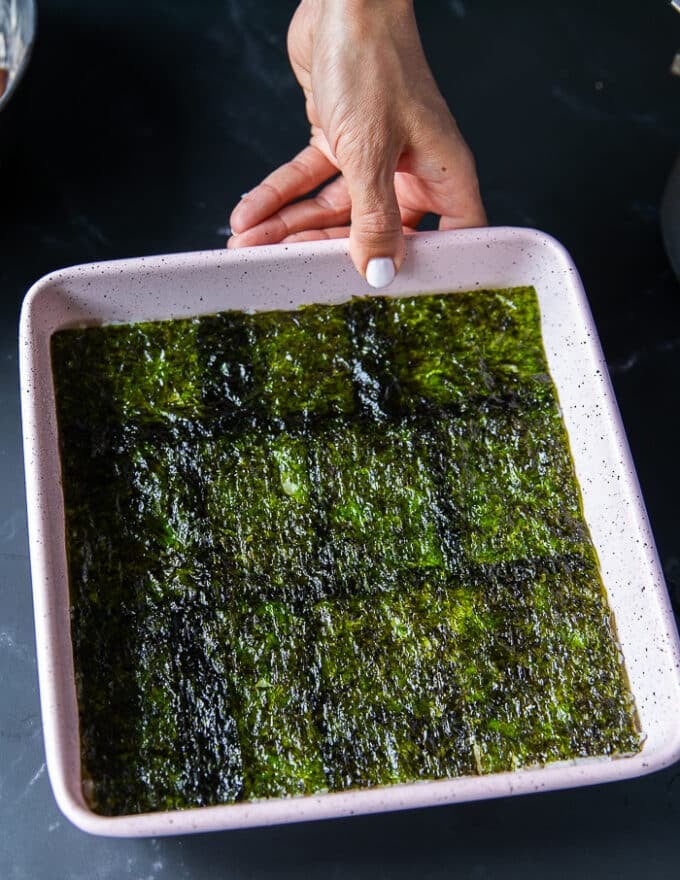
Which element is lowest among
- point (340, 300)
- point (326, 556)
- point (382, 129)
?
point (326, 556)

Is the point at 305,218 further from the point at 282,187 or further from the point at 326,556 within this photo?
the point at 326,556

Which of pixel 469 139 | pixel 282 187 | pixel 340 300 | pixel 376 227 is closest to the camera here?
pixel 376 227

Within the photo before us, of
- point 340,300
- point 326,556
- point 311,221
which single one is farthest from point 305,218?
point 326,556

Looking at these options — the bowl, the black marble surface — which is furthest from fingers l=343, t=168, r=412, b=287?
the bowl

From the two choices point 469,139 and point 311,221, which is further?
point 469,139

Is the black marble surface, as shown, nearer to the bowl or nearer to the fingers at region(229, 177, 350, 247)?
the bowl

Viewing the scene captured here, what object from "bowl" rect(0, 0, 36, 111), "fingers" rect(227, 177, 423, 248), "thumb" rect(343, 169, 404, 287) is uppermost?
"bowl" rect(0, 0, 36, 111)

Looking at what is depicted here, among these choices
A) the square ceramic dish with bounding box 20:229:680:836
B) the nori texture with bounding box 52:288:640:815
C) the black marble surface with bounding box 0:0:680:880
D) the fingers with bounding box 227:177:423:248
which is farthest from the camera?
the fingers with bounding box 227:177:423:248
